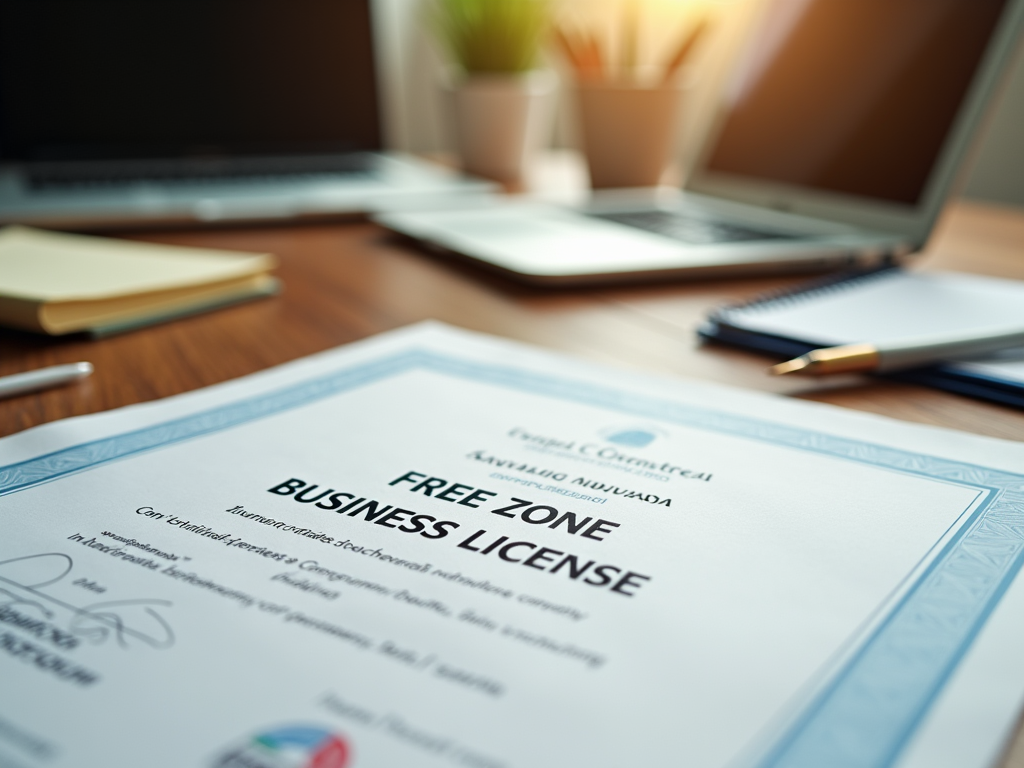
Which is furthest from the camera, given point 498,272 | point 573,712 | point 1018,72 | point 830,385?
point 1018,72

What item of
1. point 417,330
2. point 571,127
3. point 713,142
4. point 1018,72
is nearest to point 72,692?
point 417,330

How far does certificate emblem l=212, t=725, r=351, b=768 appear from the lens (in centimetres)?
21

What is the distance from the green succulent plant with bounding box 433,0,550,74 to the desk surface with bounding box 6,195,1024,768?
46 centimetres

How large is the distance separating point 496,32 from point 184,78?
1.33 ft

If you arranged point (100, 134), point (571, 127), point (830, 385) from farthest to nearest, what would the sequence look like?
point (571, 127), point (100, 134), point (830, 385)

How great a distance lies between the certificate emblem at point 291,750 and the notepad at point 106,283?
40 cm

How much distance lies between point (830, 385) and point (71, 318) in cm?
45

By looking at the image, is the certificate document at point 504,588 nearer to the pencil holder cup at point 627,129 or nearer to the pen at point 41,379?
the pen at point 41,379

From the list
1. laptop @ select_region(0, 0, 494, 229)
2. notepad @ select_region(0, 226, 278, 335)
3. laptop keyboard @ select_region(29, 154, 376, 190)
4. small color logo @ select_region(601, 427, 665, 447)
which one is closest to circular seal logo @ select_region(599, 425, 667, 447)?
small color logo @ select_region(601, 427, 665, 447)

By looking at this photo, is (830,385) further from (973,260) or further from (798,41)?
(798,41)

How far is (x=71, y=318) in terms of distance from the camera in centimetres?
55

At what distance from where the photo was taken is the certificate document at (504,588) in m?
0.22

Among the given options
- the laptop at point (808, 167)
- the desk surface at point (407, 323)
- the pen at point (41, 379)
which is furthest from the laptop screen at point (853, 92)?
the pen at point (41, 379)
